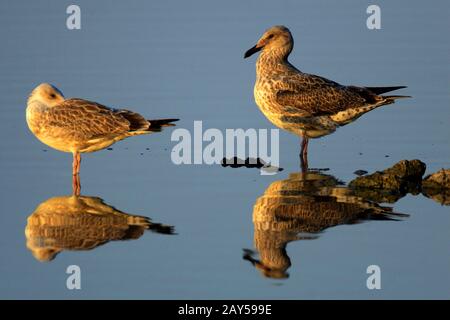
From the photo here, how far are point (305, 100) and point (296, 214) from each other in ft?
13.2

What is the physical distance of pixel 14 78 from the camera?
21562 mm

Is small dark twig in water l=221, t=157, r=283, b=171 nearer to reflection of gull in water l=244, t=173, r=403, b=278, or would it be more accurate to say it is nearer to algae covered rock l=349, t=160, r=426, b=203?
reflection of gull in water l=244, t=173, r=403, b=278

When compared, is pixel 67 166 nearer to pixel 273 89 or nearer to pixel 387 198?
pixel 273 89

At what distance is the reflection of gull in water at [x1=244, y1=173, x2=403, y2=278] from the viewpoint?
10719 millimetres

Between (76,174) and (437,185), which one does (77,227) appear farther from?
(437,185)

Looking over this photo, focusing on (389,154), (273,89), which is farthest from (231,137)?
(389,154)

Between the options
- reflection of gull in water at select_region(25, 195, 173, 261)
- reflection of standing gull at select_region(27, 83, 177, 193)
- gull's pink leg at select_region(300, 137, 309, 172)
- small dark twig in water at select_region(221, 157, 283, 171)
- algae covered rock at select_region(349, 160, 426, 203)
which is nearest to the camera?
reflection of gull in water at select_region(25, 195, 173, 261)

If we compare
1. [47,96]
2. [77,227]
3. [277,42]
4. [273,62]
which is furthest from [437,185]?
[47,96]

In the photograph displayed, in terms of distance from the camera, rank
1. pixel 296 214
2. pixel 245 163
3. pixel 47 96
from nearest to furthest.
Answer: pixel 296 214
pixel 47 96
pixel 245 163

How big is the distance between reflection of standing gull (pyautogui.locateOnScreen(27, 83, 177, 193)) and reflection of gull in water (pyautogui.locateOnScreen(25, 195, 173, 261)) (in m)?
1.64

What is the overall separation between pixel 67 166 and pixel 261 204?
3630mm

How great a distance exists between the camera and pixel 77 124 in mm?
14172

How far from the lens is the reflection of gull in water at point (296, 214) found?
1072 centimetres

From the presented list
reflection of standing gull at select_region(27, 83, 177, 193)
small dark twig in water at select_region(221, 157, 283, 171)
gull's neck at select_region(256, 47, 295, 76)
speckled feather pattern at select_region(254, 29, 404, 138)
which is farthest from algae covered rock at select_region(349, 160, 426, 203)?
gull's neck at select_region(256, 47, 295, 76)
